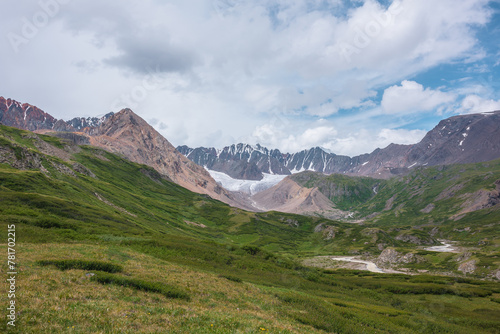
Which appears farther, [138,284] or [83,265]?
[83,265]

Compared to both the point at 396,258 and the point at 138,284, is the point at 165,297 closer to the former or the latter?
the point at 138,284

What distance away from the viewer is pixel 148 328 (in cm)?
1645

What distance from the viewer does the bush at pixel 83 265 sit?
94.0 feet

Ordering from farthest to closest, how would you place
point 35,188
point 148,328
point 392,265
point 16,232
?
1. point 392,265
2. point 35,188
3. point 16,232
4. point 148,328

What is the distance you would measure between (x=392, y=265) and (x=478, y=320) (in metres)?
108

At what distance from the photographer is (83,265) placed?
96.4 feet

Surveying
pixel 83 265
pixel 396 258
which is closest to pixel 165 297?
pixel 83 265

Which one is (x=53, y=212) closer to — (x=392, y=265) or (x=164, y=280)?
(x=164, y=280)

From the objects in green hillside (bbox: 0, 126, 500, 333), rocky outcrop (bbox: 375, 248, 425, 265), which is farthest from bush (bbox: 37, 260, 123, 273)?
rocky outcrop (bbox: 375, 248, 425, 265)

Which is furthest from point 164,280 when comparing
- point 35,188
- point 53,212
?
point 35,188

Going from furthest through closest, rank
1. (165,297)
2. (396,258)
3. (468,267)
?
(396,258) → (468,267) → (165,297)

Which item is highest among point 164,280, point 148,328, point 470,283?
point 148,328

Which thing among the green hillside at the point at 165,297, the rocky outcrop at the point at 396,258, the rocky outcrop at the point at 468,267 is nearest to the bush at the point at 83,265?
the green hillside at the point at 165,297

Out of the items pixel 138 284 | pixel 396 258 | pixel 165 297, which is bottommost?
pixel 396 258
